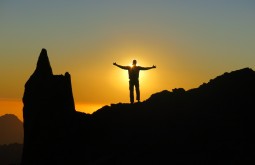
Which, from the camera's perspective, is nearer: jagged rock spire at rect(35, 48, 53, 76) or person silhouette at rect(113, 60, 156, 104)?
person silhouette at rect(113, 60, 156, 104)

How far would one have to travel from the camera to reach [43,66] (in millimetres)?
38250

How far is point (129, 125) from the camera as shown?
3544 centimetres

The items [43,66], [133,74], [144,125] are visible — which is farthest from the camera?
[43,66]

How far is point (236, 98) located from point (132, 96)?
9928mm

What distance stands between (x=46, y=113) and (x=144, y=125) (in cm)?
931

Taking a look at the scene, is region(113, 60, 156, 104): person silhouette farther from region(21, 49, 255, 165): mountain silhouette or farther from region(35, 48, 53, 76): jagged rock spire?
region(35, 48, 53, 76): jagged rock spire

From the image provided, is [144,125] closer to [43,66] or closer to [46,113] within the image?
[46,113]

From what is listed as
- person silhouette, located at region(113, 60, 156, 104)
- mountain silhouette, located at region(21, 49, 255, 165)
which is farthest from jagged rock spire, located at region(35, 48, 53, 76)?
person silhouette, located at region(113, 60, 156, 104)

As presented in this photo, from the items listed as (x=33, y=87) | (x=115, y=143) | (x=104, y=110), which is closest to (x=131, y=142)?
(x=115, y=143)

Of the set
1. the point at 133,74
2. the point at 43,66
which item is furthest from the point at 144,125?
the point at 43,66

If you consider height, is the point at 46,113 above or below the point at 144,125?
above

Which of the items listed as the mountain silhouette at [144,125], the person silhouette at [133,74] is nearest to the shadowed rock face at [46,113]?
the mountain silhouette at [144,125]

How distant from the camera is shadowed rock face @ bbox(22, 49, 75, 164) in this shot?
35.8 metres

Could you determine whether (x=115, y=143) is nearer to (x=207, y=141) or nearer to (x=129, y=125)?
(x=129, y=125)
